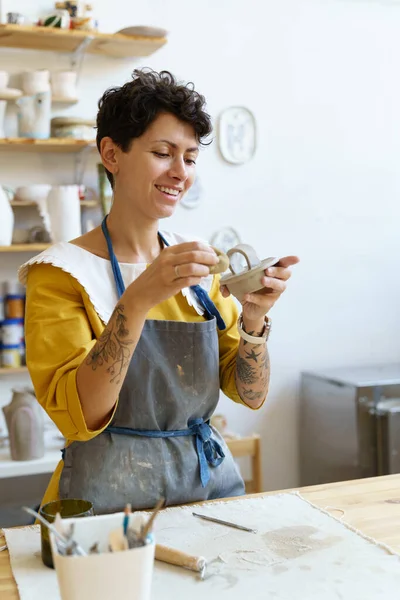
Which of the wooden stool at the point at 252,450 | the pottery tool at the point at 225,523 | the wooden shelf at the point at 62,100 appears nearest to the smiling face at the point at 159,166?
the pottery tool at the point at 225,523

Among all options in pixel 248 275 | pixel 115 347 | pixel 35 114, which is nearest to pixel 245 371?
pixel 248 275

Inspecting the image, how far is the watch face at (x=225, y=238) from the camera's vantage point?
352 centimetres

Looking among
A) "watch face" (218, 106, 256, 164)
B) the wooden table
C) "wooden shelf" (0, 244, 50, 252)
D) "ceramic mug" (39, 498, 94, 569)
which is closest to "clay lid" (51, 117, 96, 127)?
"wooden shelf" (0, 244, 50, 252)

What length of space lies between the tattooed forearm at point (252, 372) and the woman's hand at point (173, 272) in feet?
1.26

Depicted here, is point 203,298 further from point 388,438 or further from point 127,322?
point 388,438

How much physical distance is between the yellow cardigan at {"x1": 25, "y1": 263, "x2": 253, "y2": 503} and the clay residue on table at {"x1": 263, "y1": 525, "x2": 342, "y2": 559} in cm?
37

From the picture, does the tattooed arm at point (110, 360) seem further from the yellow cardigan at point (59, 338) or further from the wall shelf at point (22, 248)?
the wall shelf at point (22, 248)

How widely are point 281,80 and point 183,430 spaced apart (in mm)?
2476

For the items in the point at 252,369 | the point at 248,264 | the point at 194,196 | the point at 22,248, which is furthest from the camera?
the point at 194,196

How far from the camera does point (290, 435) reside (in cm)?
372

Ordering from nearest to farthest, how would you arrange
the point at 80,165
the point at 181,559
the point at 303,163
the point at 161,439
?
the point at 181,559
the point at 161,439
the point at 80,165
the point at 303,163

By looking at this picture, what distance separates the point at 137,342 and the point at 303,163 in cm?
245

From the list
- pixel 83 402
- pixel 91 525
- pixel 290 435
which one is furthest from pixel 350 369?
pixel 91 525

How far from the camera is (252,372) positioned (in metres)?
1.66
